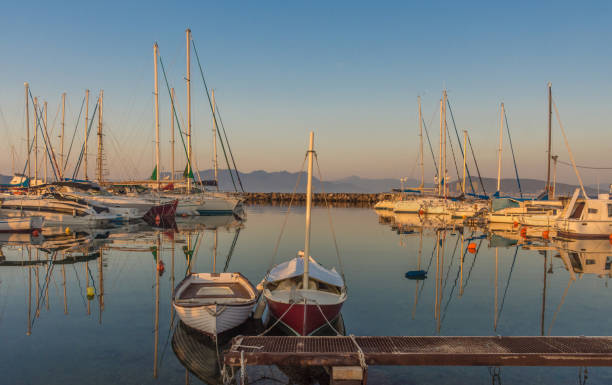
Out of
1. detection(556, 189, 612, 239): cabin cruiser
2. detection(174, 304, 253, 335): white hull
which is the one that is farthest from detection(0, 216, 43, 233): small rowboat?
detection(556, 189, 612, 239): cabin cruiser

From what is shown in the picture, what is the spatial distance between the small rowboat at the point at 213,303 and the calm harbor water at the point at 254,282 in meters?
0.58

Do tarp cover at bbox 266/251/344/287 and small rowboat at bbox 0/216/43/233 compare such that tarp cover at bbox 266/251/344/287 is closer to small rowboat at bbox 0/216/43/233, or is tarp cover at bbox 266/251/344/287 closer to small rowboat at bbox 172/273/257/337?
small rowboat at bbox 172/273/257/337

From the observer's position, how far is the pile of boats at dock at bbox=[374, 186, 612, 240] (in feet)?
115

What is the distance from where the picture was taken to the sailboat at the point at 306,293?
11.3 m

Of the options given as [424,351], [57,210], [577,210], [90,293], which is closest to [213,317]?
[424,351]

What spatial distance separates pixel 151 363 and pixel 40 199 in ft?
116

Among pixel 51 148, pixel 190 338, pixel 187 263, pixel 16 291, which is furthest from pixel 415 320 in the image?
pixel 51 148

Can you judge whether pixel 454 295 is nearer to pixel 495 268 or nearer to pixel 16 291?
pixel 495 268

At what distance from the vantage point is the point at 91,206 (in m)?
40.2

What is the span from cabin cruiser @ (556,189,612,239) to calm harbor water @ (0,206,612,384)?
6.65ft

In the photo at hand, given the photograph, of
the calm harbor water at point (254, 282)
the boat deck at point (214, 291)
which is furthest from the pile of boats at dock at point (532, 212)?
the boat deck at point (214, 291)

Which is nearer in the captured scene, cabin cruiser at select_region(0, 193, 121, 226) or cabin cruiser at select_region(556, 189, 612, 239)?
cabin cruiser at select_region(556, 189, 612, 239)

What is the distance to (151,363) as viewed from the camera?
10242mm

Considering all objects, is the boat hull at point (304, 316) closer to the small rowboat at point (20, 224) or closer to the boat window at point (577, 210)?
the small rowboat at point (20, 224)
